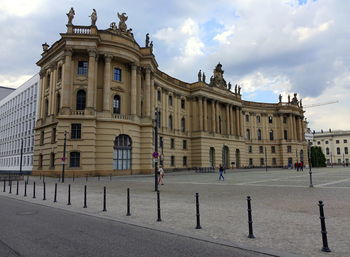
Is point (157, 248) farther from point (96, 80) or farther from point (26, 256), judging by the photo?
point (96, 80)

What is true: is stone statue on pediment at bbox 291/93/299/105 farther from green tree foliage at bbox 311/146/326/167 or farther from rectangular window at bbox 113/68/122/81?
rectangular window at bbox 113/68/122/81

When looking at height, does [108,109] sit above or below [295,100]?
below

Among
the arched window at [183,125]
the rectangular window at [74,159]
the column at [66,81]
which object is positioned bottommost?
the rectangular window at [74,159]

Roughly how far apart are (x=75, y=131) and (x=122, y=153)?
7.01m

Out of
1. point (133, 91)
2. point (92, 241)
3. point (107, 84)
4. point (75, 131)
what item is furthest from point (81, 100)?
point (92, 241)

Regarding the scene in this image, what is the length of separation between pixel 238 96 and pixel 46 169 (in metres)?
49.3

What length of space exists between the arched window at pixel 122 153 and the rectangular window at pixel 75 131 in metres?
4.93

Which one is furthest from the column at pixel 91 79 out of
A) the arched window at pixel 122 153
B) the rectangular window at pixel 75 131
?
the arched window at pixel 122 153

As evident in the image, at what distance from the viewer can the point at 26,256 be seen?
561 centimetres

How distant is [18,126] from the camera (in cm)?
5912

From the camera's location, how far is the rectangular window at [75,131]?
36.0 meters

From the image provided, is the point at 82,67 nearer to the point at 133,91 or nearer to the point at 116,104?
the point at 116,104

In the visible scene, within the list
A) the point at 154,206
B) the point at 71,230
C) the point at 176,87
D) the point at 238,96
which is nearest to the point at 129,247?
the point at 71,230

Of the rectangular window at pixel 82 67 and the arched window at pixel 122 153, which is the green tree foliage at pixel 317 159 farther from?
the rectangular window at pixel 82 67
